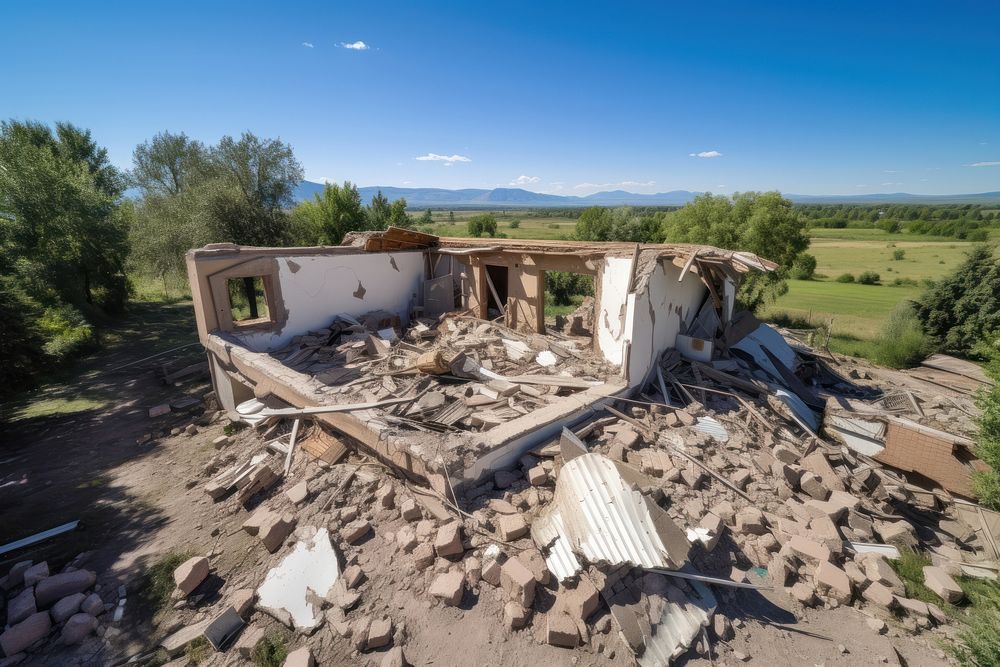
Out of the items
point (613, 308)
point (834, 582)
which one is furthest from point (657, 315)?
point (834, 582)

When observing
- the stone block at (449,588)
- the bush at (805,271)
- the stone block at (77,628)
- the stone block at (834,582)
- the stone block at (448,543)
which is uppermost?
the stone block at (448,543)

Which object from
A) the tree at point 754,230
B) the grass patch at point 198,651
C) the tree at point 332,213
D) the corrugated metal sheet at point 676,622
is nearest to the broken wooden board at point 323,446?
the grass patch at point 198,651

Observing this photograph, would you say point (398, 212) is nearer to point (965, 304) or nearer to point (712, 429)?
point (712, 429)

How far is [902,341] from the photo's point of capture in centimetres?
1662

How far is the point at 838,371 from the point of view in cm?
1294

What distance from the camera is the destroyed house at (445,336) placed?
247 inches

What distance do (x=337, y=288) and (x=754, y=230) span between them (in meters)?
19.5

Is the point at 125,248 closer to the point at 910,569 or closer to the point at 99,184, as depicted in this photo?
the point at 99,184

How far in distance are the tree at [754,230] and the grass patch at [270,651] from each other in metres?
21.8

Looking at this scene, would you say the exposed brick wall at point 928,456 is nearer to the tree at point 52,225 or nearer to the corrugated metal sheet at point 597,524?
the corrugated metal sheet at point 597,524

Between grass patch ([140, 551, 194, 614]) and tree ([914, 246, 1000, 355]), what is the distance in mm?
25899

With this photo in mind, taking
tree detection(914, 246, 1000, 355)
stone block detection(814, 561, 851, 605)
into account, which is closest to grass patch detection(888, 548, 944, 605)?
stone block detection(814, 561, 851, 605)

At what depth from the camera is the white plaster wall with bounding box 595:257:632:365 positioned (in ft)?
28.9

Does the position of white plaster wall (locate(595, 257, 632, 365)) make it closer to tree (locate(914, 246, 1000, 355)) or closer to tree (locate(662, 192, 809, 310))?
tree (locate(662, 192, 809, 310))
